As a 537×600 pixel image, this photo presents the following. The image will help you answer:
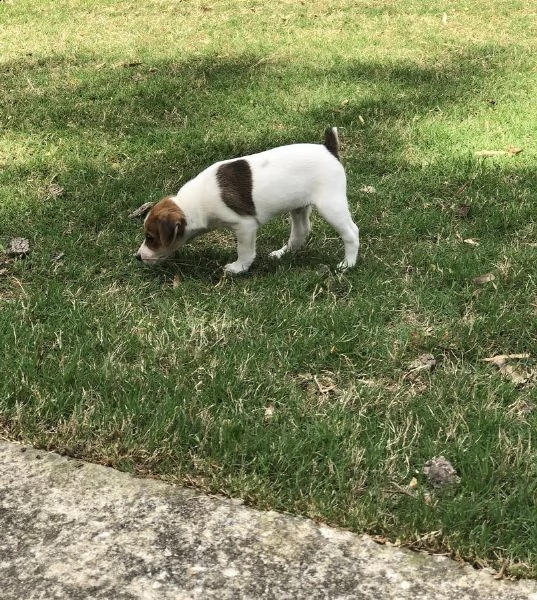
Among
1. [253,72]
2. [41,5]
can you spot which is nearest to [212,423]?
[253,72]

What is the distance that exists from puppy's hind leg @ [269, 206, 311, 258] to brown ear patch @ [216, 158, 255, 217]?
0.43 meters

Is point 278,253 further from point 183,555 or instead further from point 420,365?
point 183,555

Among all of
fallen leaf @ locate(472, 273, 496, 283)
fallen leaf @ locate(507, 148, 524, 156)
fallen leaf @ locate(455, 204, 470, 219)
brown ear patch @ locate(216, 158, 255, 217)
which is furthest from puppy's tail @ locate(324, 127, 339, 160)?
fallen leaf @ locate(507, 148, 524, 156)

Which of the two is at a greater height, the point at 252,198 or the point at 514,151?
the point at 252,198

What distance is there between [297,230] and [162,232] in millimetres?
942

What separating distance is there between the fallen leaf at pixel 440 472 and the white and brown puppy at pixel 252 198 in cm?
200

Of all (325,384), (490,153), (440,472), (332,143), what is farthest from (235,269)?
(490,153)

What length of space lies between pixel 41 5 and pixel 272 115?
724cm

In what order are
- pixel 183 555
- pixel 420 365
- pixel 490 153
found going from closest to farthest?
pixel 183 555
pixel 420 365
pixel 490 153

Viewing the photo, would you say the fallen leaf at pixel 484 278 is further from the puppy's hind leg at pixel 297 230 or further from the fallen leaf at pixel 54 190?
the fallen leaf at pixel 54 190

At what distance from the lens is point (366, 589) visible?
237cm

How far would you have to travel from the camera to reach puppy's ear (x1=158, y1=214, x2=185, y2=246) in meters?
4.56

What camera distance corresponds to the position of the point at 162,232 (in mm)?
4574

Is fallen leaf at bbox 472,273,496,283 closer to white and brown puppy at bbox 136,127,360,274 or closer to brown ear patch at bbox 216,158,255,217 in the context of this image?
white and brown puppy at bbox 136,127,360,274
